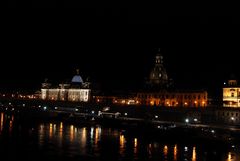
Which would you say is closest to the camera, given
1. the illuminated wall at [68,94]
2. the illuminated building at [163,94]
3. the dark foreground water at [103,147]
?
the dark foreground water at [103,147]

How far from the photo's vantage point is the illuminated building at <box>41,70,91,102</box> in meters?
146

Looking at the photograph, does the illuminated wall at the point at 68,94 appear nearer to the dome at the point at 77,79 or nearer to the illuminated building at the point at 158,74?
the dome at the point at 77,79

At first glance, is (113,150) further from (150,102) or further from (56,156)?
(150,102)

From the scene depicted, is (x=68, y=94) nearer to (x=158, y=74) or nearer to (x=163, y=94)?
(x=158, y=74)

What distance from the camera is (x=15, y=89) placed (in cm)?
18488

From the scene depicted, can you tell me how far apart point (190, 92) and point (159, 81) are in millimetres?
31767

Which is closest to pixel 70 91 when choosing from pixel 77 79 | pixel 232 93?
pixel 77 79

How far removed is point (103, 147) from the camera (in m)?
52.5

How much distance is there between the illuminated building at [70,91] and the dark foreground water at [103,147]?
79.6 m

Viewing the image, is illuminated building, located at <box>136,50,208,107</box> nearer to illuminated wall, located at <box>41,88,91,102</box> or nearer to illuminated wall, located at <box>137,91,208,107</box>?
illuminated wall, located at <box>137,91,208,107</box>

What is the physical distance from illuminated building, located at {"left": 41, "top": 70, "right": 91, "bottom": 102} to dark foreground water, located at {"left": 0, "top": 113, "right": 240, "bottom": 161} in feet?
261

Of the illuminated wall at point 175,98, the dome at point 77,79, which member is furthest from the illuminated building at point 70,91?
the illuminated wall at point 175,98

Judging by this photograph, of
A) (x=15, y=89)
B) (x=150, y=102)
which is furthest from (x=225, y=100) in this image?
(x=15, y=89)

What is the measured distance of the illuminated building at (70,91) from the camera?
14650 cm
